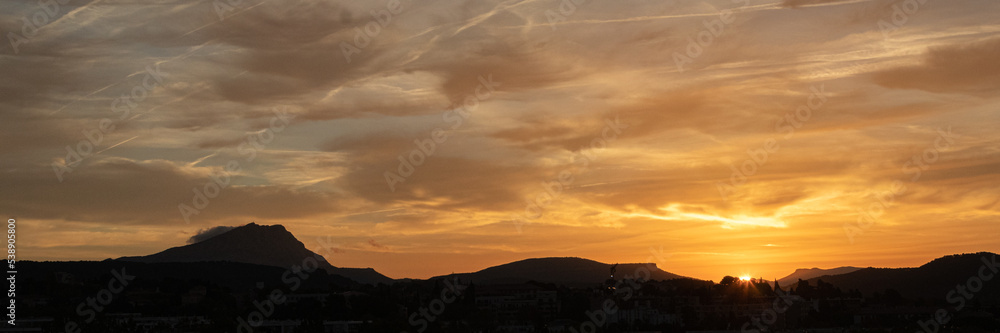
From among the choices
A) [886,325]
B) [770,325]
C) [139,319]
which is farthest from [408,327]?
[886,325]

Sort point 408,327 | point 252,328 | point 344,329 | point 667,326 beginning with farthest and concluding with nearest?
point 667,326 → point 344,329 → point 252,328 → point 408,327

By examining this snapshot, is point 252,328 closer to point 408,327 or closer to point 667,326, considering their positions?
point 408,327

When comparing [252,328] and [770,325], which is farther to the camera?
[770,325]

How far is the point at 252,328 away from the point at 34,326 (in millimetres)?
35332

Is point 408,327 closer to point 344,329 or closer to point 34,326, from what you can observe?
point 344,329

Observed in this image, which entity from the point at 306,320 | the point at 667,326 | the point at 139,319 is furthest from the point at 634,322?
the point at 139,319

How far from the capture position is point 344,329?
170 meters

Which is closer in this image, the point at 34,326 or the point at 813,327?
the point at 34,326

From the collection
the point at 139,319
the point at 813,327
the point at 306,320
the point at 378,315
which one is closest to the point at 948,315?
the point at 813,327

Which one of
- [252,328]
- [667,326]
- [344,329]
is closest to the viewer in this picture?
[252,328]

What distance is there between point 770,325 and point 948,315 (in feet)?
115

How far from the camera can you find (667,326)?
623 feet

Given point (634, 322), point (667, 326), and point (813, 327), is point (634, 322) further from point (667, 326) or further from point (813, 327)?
point (813, 327)

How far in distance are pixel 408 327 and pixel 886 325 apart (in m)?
102
